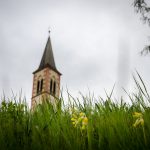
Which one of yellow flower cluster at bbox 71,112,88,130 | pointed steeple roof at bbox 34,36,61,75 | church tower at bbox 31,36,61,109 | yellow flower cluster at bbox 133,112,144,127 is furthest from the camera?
pointed steeple roof at bbox 34,36,61,75

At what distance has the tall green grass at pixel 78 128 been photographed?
2.25 metres

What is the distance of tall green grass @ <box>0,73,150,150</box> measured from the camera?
7.37ft

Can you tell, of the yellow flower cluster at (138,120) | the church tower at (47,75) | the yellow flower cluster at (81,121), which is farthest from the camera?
the church tower at (47,75)

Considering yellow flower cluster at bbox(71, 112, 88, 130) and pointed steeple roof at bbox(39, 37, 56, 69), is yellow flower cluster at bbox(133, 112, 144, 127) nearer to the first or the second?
yellow flower cluster at bbox(71, 112, 88, 130)

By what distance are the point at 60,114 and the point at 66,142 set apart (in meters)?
0.49

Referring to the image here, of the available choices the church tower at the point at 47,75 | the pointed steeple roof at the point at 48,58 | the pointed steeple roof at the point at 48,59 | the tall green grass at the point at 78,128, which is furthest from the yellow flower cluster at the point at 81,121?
the pointed steeple roof at the point at 48,58

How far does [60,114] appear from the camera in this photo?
286cm

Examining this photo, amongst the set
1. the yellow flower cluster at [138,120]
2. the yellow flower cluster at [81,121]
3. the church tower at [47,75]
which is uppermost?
the church tower at [47,75]

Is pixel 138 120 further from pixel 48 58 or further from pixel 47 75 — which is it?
pixel 48 58

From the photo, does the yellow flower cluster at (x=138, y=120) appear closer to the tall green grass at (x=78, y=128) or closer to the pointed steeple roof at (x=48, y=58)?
the tall green grass at (x=78, y=128)

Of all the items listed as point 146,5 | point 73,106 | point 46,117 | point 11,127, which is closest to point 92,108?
point 73,106

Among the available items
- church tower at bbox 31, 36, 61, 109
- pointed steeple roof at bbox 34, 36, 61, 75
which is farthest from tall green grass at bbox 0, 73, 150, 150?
pointed steeple roof at bbox 34, 36, 61, 75

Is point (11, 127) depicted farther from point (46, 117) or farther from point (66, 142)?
point (66, 142)

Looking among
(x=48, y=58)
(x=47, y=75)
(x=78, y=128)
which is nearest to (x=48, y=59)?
→ (x=48, y=58)
